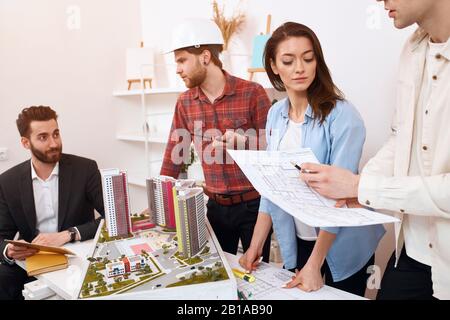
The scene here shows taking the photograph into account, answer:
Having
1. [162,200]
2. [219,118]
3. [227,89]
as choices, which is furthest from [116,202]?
[227,89]

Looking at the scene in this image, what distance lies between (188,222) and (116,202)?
39 centimetres

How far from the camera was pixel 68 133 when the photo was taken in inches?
129

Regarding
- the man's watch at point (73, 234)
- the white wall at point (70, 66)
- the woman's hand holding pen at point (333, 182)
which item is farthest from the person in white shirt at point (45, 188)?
the woman's hand holding pen at point (333, 182)

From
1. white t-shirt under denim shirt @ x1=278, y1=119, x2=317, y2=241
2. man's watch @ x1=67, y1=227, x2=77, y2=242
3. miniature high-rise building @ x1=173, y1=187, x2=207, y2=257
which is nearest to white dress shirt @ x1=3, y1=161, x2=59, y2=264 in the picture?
man's watch @ x1=67, y1=227, x2=77, y2=242

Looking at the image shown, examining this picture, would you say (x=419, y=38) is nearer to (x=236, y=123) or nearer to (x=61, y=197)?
(x=236, y=123)

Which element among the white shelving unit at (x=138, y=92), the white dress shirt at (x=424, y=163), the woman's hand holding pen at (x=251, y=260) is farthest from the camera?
the white shelving unit at (x=138, y=92)

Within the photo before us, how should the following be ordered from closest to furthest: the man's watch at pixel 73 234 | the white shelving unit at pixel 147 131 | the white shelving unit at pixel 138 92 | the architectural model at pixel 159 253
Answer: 1. the architectural model at pixel 159 253
2. the man's watch at pixel 73 234
3. the white shelving unit at pixel 138 92
4. the white shelving unit at pixel 147 131

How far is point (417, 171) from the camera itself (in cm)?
104

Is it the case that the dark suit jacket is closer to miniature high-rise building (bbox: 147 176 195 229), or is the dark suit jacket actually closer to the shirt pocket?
miniature high-rise building (bbox: 147 176 195 229)

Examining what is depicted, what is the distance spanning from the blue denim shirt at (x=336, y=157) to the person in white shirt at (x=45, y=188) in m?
1.29

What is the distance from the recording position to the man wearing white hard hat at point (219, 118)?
1.83 m

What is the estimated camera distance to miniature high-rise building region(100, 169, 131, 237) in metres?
1.51

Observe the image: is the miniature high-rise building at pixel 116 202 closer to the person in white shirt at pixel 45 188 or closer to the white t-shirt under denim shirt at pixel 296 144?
the white t-shirt under denim shirt at pixel 296 144
